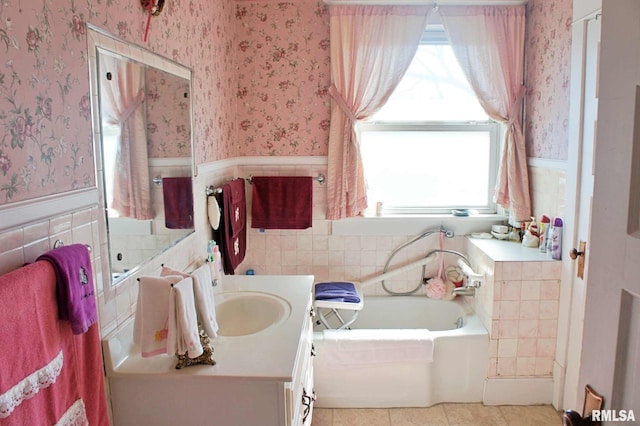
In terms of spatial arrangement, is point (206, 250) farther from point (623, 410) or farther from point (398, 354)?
point (623, 410)

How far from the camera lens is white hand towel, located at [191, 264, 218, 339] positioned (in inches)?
58.3

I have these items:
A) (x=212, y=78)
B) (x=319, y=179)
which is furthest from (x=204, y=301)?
(x=319, y=179)

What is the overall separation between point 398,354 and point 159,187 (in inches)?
64.6

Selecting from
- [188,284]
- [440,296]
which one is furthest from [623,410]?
[440,296]

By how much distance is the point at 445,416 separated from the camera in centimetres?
263

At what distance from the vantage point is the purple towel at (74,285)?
1.02 metres

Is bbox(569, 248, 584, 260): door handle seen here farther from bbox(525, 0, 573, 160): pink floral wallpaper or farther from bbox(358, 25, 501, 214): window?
bbox(358, 25, 501, 214): window

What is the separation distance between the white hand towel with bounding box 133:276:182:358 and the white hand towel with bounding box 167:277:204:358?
0.03 m

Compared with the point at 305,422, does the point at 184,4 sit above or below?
above

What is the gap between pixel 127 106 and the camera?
5.06ft

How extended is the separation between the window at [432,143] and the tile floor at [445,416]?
1319 mm

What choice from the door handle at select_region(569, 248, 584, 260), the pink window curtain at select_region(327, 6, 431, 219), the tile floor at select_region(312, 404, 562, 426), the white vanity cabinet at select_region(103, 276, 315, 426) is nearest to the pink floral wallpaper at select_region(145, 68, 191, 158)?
the white vanity cabinet at select_region(103, 276, 315, 426)

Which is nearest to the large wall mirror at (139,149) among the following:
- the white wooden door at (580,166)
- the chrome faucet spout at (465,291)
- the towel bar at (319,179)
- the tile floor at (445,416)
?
the towel bar at (319,179)

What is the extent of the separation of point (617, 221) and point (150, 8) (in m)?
1.60
